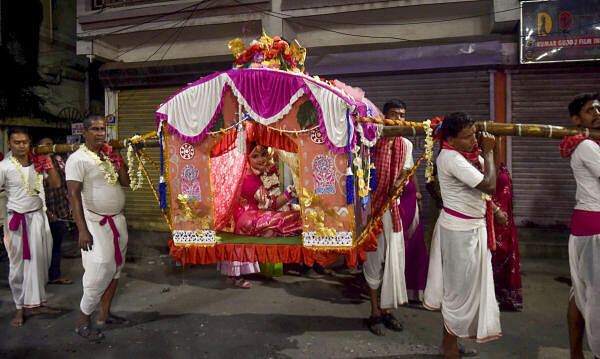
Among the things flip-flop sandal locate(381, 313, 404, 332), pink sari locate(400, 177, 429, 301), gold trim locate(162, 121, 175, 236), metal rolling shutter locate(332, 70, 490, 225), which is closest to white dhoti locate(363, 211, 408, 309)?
flip-flop sandal locate(381, 313, 404, 332)

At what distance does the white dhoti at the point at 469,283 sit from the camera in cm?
312

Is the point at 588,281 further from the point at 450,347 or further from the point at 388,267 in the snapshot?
the point at 388,267

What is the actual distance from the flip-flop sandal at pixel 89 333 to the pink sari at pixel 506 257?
4.13 m

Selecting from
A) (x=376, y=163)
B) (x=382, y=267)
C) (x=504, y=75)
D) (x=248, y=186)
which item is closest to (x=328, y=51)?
(x=504, y=75)

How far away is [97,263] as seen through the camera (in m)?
3.96

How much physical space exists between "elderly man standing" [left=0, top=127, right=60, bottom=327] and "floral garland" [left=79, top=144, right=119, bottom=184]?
1.19 m

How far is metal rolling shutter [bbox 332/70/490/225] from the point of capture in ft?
23.9

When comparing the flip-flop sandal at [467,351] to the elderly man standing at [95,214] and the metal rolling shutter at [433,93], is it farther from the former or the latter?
Result: the metal rolling shutter at [433,93]

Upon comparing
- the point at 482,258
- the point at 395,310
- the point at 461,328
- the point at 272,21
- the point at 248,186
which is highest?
the point at 272,21

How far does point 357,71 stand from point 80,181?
527 cm

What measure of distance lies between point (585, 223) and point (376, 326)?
6.58ft

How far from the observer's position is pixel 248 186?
5.17 meters

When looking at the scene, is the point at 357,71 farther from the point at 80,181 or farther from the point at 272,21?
the point at 80,181

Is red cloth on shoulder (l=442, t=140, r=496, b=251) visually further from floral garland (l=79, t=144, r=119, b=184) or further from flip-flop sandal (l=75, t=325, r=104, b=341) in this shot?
flip-flop sandal (l=75, t=325, r=104, b=341)
